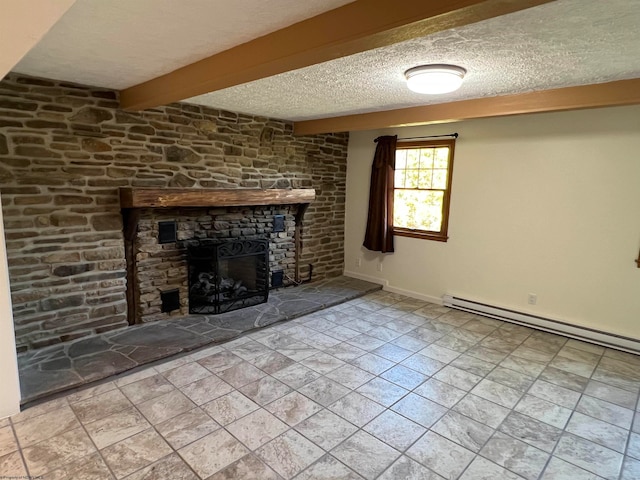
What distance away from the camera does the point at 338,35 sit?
164 cm

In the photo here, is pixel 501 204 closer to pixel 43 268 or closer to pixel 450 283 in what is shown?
pixel 450 283

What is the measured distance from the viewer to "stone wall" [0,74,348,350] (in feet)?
9.53

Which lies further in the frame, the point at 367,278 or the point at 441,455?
the point at 367,278

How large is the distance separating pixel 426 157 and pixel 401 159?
360mm

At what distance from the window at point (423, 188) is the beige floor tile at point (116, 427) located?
12.3 feet

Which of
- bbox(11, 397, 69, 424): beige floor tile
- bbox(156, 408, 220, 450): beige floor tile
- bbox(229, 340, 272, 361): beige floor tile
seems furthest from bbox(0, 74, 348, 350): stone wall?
bbox(156, 408, 220, 450): beige floor tile

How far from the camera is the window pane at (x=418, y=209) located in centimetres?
470

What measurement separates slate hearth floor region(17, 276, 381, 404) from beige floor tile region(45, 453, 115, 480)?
78 centimetres

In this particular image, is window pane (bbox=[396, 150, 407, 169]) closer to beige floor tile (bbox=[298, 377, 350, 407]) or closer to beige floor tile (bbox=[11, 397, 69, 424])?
beige floor tile (bbox=[298, 377, 350, 407])

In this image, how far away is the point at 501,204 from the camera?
13.5 ft

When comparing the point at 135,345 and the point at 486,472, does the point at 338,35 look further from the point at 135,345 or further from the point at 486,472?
the point at 135,345

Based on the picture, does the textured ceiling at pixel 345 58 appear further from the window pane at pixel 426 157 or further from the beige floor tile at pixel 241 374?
the beige floor tile at pixel 241 374

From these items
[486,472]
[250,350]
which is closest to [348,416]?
[486,472]

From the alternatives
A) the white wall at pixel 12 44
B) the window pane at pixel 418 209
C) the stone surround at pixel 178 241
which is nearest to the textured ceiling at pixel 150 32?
the white wall at pixel 12 44
